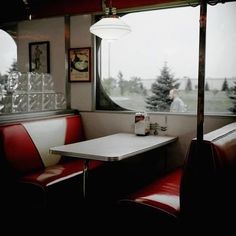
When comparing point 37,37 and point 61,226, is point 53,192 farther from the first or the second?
point 37,37

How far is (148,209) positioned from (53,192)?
1.03m

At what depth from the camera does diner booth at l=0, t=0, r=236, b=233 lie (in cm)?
247

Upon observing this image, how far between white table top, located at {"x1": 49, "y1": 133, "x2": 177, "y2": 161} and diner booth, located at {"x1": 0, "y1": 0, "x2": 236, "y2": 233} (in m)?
0.01

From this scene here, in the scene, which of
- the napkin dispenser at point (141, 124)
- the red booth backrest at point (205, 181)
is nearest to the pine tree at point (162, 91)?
the napkin dispenser at point (141, 124)

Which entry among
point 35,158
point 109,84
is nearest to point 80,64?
point 109,84

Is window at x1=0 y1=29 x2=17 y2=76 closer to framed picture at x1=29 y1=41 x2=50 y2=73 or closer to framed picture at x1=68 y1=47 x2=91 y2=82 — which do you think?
framed picture at x1=29 y1=41 x2=50 y2=73

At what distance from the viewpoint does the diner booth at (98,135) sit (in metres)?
2.47

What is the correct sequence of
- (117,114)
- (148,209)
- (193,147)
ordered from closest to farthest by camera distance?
(193,147) < (148,209) < (117,114)

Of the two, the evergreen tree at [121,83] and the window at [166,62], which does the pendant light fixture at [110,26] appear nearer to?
the window at [166,62]

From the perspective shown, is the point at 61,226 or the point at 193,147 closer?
the point at 193,147

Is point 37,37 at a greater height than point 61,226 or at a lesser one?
greater

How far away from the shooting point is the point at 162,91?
4.22 m

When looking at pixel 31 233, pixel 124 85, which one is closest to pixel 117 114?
pixel 124 85

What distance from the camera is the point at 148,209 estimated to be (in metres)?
2.62
